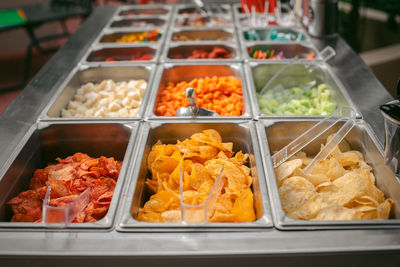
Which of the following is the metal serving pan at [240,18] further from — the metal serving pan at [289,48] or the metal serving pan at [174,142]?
the metal serving pan at [174,142]

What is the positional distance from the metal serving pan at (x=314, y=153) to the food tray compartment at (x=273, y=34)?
1306 mm

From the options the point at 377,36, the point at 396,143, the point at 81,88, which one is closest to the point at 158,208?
the point at 396,143

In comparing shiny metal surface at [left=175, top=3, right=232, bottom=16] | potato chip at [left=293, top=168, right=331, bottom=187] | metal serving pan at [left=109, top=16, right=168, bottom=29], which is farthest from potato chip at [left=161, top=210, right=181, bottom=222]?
shiny metal surface at [left=175, top=3, right=232, bottom=16]

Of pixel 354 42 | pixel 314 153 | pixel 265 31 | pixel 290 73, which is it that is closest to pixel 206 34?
pixel 265 31

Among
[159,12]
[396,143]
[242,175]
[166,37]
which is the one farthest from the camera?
[159,12]

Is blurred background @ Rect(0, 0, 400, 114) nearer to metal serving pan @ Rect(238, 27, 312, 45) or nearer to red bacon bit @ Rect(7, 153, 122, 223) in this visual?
metal serving pan @ Rect(238, 27, 312, 45)

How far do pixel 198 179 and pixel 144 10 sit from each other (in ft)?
9.19

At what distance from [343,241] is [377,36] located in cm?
567

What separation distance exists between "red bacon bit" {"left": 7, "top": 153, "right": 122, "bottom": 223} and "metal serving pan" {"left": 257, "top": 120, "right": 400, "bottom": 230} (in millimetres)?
653

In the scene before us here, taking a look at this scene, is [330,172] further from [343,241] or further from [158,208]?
[158,208]

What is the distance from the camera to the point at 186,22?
11.0 ft

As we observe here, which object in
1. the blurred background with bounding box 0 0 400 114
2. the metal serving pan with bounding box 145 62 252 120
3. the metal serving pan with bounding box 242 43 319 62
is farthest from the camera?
the blurred background with bounding box 0 0 400 114

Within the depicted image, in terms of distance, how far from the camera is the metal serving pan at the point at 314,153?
108 cm

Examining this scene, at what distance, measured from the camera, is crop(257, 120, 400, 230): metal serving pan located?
108 cm
